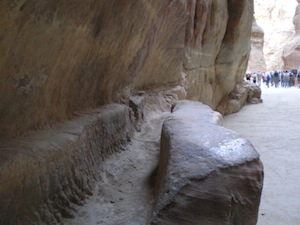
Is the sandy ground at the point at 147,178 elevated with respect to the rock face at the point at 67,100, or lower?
lower

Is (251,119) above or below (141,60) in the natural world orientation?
below

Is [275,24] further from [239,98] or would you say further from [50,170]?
[50,170]

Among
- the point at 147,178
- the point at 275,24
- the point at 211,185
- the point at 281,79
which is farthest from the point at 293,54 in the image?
the point at 211,185

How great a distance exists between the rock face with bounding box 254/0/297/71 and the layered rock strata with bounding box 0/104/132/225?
35078 mm

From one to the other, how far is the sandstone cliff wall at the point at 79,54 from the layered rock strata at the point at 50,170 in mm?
160

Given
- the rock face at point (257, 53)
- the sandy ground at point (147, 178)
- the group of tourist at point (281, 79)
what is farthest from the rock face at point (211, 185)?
the rock face at point (257, 53)

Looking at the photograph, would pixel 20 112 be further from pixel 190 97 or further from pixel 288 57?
pixel 288 57

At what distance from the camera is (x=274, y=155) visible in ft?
23.8

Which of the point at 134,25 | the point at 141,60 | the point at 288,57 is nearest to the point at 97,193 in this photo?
the point at 134,25

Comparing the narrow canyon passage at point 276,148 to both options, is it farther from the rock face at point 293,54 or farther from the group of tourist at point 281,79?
the rock face at point 293,54

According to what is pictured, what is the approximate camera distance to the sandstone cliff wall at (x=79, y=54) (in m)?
1.87

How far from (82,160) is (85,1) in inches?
44.3

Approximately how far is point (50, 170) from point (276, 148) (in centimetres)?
666

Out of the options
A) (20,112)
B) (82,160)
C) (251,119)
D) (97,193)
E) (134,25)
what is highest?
(134,25)
